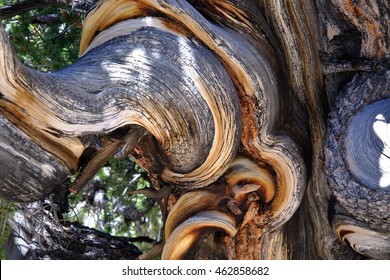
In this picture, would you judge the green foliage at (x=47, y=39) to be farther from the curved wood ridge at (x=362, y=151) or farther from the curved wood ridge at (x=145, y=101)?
the curved wood ridge at (x=362, y=151)

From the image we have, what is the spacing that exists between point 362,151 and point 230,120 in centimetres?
30

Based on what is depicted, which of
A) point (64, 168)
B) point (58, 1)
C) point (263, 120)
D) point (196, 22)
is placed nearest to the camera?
point (64, 168)

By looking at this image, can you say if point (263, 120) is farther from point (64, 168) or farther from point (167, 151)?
point (64, 168)

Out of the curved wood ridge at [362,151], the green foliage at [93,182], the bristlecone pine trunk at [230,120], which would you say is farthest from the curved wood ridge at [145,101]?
the green foliage at [93,182]

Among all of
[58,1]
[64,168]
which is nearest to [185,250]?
[64,168]

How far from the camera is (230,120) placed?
152 centimetres

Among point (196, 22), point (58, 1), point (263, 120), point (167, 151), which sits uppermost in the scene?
point (58, 1)

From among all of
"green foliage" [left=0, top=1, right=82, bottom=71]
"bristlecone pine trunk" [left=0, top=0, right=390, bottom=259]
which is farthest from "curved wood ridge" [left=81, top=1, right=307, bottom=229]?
"green foliage" [left=0, top=1, right=82, bottom=71]

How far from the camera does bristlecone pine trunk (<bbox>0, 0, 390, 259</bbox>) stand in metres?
1.37

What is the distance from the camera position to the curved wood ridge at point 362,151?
1.59 metres

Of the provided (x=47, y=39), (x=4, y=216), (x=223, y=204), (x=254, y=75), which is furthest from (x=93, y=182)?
(x=254, y=75)

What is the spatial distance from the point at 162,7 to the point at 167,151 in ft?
0.93

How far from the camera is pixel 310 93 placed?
174cm

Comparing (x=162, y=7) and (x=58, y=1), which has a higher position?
(x=58, y=1)
